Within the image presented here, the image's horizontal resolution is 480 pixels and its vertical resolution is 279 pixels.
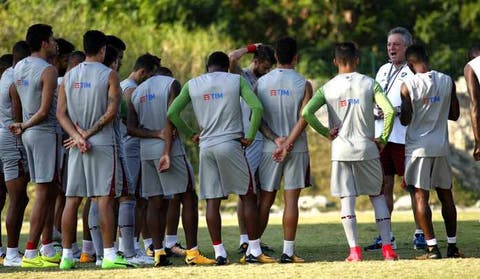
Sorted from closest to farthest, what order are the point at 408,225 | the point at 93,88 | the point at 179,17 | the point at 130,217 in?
1. the point at 93,88
2. the point at 130,217
3. the point at 408,225
4. the point at 179,17

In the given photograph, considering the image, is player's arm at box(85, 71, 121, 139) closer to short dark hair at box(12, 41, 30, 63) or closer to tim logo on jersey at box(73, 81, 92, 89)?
tim logo on jersey at box(73, 81, 92, 89)

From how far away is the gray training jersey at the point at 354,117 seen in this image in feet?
42.4

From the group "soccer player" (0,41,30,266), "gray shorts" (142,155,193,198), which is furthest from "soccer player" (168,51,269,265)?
"soccer player" (0,41,30,266)

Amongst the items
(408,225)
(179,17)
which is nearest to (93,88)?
(408,225)

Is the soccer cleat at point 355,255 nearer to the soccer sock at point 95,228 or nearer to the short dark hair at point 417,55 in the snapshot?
the short dark hair at point 417,55

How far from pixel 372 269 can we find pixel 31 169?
12.2 feet

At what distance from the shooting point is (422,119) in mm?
13297

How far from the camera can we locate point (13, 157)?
14148mm

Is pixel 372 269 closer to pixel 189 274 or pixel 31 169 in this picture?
pixel 189 274

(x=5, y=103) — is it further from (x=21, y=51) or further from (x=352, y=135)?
(x=352, y=135)

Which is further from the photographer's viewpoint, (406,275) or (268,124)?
(268,124)

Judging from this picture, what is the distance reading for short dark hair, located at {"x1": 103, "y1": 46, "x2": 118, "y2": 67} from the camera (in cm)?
1370

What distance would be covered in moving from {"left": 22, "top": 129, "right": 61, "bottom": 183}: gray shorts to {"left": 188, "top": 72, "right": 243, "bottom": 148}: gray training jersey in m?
1.50

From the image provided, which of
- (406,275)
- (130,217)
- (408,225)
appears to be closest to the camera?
(406,275)
